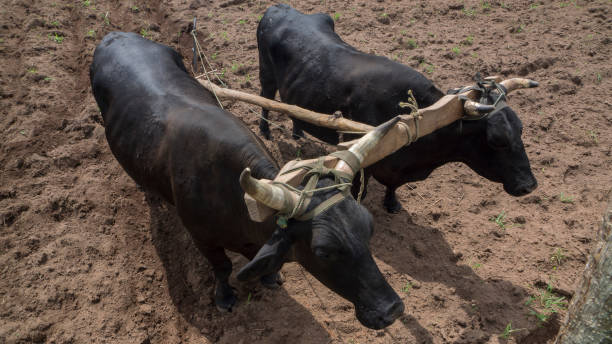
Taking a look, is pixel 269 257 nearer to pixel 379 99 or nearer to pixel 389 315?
pixel 389 315

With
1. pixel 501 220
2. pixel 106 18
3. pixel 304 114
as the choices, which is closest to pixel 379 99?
pixel 304 114

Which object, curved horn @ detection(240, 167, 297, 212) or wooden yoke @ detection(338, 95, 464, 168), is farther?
wooden yoke @ detection(338, 95, 464, 168)

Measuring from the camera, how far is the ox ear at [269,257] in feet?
8.02

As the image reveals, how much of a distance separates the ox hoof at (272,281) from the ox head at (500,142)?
233 cm

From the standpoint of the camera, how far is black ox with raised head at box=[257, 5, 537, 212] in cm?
384

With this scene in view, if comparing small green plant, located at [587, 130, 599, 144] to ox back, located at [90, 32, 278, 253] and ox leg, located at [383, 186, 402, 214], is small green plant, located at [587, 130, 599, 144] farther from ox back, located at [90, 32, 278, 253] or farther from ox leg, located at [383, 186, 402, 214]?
ox back, located at [90, 32, 278, 253]

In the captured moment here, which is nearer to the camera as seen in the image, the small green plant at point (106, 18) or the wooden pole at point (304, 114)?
the wooden pole at point (304, 114)

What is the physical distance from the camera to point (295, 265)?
14.4ft

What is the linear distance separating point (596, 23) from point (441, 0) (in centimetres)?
314

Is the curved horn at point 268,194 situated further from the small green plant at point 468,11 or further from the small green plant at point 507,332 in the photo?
the small green plant at point 468,11

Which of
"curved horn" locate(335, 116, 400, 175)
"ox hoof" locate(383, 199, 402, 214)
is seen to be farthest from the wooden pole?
"ox hoof" locate(383, 199, 402, 214)

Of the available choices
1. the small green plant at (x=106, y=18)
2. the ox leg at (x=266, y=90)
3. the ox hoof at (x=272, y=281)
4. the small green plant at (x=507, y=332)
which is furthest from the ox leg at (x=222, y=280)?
the small green plant at (x=106, y=18)

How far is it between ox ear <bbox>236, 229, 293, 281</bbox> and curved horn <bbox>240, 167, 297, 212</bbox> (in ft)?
0.90

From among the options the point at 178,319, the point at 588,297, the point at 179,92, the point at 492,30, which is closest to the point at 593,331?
the point at 588,297
